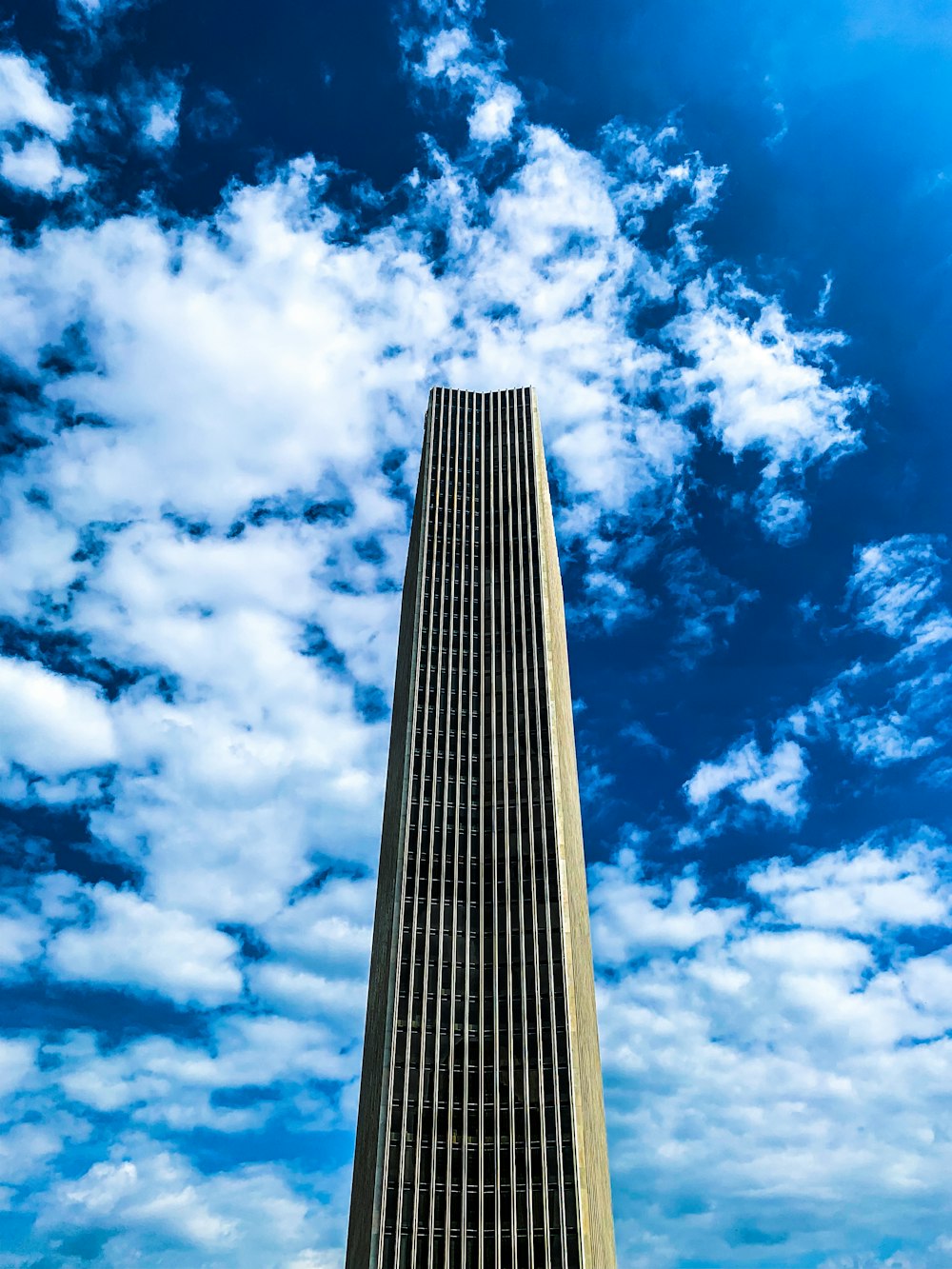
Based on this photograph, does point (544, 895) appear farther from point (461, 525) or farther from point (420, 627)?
point (461, 525)

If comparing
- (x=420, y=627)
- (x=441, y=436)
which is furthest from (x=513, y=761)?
(x=441, y=436)

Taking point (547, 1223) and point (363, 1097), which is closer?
point (547, 1223)

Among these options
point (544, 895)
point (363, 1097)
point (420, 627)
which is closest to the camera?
point (544, 895)

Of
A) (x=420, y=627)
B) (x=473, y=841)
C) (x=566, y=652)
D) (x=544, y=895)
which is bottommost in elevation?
(x=544, y=895)

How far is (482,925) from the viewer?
233 ft

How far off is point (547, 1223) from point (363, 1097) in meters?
25.0

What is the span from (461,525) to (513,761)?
27297 millimetres

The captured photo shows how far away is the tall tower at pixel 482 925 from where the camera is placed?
2362 inches

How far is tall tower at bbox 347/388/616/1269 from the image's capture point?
6000cm

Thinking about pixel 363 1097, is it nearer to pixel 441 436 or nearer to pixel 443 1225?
pixel 443 1225

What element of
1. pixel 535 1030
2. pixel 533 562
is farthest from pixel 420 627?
pixel 535 1030

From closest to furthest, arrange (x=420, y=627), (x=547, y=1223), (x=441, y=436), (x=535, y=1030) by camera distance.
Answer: (x=547, y=1223)
(x=535, y=1030)
(x=420, y=627)
(x=441, y=436)

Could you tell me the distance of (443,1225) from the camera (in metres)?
59.1

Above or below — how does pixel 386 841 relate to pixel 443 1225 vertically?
above
